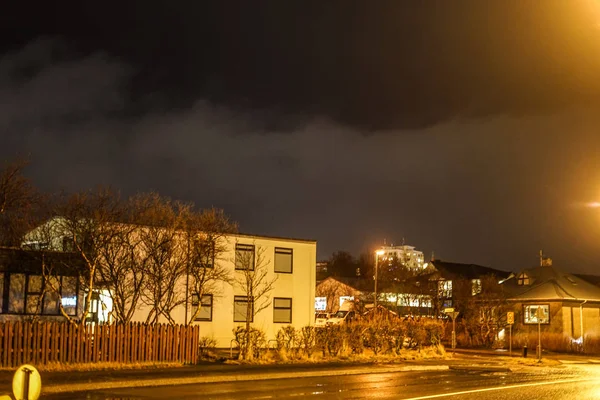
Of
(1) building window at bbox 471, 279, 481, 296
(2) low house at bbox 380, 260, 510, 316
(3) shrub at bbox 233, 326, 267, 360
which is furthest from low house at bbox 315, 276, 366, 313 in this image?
(3) shrub at bbox 233, 326, 267, 360

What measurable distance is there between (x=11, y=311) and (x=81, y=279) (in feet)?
10.7

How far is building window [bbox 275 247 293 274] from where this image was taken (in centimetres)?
3988

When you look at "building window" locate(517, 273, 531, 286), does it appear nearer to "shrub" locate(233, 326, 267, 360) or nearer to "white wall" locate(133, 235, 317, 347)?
"white wall" locate(133, 235, 317, 347)

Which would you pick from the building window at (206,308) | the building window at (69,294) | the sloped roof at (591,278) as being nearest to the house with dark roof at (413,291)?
the sloped roof at (591,278)

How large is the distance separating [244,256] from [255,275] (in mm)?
1225

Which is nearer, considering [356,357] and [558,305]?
[356,357]

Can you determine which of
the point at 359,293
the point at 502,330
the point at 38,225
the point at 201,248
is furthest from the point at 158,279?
the point at 359,293

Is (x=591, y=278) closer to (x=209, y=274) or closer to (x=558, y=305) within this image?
(x=558, y=305)

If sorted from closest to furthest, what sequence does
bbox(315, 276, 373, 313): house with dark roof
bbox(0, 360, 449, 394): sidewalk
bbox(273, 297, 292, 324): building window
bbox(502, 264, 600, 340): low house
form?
bbox(0, 360, 449, 394): sidewalk
bbox(273, 297, 292, 324): building window
bbox(502, 264, 600, 340): low house
bbox(315, 276, 373, 313): house with dark roof

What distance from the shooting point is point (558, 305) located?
5350cm

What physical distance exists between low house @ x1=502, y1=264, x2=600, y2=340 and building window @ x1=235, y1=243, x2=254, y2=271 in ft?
78.8

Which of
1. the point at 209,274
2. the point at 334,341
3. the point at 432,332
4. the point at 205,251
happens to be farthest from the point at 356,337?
the point at 205,251

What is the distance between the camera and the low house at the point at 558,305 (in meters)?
53.1

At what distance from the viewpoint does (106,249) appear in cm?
2761
